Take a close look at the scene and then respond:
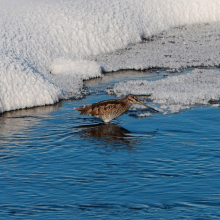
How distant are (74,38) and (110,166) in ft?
40.3

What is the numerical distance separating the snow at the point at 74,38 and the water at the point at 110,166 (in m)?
1.74

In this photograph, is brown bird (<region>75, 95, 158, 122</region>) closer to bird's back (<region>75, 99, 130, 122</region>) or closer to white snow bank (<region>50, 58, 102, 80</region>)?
bird's back (<region>75, 99, 130, 122</region>)

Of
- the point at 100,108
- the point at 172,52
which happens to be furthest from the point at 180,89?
the point at 172,52

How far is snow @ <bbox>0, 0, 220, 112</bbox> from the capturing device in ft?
50.9

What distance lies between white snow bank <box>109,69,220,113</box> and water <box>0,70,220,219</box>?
1025 mm

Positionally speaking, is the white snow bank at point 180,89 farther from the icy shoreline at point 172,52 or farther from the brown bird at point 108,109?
the icy shoreline at point 172,52

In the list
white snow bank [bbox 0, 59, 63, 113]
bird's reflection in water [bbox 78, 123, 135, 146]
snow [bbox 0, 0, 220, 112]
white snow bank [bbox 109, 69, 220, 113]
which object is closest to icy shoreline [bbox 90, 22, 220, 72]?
snow [bbox 0, 0, 220, 112]

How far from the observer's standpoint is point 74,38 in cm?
2142

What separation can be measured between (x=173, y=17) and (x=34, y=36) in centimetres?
954

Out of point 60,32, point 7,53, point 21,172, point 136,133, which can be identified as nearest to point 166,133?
point 136,133

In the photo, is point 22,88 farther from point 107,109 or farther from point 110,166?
→ point 110,166

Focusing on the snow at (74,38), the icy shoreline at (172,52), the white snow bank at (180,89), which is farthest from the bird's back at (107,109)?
the icy shoreline at (172,52)

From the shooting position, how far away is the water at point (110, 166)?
325 inches

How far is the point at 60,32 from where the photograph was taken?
21.2 m
